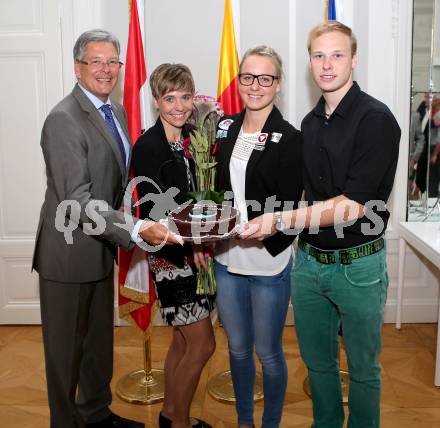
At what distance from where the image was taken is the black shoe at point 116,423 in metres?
2.53

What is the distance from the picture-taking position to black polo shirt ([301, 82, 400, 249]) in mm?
1765

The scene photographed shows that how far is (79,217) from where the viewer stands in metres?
2.10

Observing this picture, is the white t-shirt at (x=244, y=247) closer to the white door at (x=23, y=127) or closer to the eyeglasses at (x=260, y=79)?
Result: the eyeglasses at (x=260, y=79)

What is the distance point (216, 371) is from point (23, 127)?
2083 mm

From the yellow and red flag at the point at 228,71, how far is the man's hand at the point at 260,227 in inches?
51.8

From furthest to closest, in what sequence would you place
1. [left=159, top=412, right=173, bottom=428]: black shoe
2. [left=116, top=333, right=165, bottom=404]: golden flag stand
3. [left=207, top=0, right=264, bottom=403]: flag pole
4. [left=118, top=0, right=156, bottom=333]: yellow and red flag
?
1. [left=207, top=0, right=264, bottom=403]: flag pole
2. [left=116, top=333, right=165, bottom=404]: golden flag stand
3. [left=118, top=0, right=156, bottom=333]: yellow and red flag
4. [left=159, top=412, right=173, bottom=428]: black shoe

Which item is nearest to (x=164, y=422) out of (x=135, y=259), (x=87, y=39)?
(x=135, y=259)

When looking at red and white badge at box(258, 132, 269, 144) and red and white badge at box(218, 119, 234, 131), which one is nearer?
red and white badge at box(258, 132, 269, 144)

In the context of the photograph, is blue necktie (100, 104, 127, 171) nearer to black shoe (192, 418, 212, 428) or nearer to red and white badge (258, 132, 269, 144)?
red and white badge (258, 132, 269, 144)

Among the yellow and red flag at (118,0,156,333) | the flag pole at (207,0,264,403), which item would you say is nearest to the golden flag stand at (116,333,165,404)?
the yellow and red flag at (118,0,156,333)

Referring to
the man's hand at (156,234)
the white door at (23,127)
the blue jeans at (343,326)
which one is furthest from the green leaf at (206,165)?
the white door at (23,127)

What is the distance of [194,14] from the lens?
354cm

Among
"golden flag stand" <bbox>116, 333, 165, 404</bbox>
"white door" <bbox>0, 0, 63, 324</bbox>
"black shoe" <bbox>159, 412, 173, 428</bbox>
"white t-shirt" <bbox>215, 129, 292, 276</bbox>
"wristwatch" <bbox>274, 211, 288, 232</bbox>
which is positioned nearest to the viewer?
"wristwatch" <bbox>274, 211, 288, 232</bbox>

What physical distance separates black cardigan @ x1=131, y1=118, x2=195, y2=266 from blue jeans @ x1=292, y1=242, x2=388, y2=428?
1.72 feet
